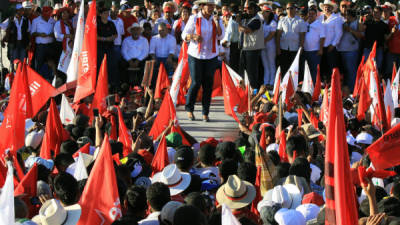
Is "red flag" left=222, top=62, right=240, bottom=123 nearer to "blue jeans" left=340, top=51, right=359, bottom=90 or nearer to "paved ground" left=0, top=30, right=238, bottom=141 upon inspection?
"paved ground" left=0, top=30, right=238, bottom=141

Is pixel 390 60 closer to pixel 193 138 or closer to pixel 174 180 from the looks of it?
pixel 193 138

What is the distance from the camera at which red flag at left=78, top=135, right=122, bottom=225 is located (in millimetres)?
Answer: 4922

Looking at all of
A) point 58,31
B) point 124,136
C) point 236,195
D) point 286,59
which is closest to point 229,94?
point 124,136

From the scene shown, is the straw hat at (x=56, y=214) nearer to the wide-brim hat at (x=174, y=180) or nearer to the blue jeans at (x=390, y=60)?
the wide-brim hat at (x=174, y=180)

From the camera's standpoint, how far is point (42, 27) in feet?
42.8

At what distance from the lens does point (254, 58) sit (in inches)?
483

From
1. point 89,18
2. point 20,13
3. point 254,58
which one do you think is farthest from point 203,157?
point 20,13

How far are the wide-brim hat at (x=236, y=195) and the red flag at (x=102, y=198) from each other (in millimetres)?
773

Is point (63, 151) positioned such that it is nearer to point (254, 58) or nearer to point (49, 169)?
point (49, 169)

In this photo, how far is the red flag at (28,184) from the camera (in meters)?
5.47

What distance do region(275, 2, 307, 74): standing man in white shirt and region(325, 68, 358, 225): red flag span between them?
8.26 metres

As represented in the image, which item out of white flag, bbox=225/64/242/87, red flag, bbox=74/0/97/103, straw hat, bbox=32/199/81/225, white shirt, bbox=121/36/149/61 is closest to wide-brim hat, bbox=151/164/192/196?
straw hat, bbox=32/199/81/225

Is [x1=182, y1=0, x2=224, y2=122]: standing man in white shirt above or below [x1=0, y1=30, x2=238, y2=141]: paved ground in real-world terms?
above

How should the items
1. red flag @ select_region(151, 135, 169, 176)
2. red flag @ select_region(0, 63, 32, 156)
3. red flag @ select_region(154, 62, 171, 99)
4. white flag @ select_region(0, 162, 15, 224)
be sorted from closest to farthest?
white flag @ select_region(0, 162, 15, 224) → red flag @ select_region(151, 135, 169, 176) → red flag @ select_region(0, 63, 32, 156) → red flag @ select_region(154, 62, 171, 99)
